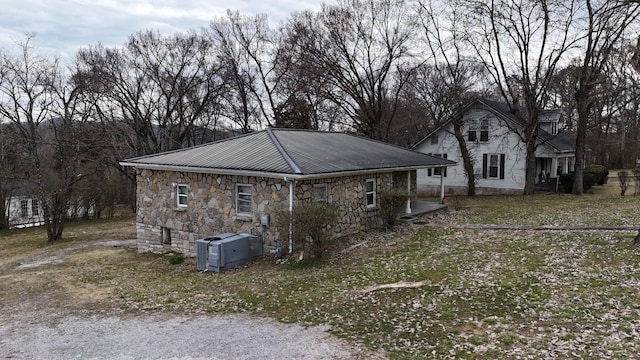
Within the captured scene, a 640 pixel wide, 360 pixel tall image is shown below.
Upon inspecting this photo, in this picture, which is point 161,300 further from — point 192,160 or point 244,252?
point 192,160

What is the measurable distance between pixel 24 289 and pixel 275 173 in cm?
736

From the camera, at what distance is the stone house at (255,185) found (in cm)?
1438

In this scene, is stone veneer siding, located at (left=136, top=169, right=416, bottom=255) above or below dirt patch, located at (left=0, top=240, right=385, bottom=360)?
above

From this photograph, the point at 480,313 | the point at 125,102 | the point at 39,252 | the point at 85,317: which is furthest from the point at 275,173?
the point at 125,102

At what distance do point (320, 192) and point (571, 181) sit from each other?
20.6 m

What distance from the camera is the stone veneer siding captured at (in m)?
14.5

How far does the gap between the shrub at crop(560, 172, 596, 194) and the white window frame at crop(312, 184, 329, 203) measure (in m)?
20.1

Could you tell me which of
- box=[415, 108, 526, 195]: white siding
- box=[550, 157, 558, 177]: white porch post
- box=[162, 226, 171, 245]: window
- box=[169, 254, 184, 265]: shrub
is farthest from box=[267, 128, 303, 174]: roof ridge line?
box=[550, 157, 558, 177]: white porch post

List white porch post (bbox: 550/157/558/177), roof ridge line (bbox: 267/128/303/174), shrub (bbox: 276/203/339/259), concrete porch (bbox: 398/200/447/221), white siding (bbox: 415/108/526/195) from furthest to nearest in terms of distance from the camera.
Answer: white porch post (bbox: 550/157/558/177) → white siding (bbox: 415/108/526/195) → concrete porch (bbox: 398/200/447/221) → roof ridge line (bbox: 267/128/303/174) → shrub (bbox: 276/203/339/259)

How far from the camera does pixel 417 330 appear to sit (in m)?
8.15

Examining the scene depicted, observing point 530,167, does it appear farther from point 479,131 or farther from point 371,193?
point 371,193

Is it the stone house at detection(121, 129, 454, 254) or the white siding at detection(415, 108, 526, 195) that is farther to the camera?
the white siding at detection(415, 108, 526, 195)

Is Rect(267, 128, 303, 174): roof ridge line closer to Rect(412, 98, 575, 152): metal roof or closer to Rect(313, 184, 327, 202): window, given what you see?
Rect(313, 184, 327, 202): window

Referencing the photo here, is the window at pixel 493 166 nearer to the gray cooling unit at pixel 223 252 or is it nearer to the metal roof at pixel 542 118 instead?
the metal roof at pixel 542 118
